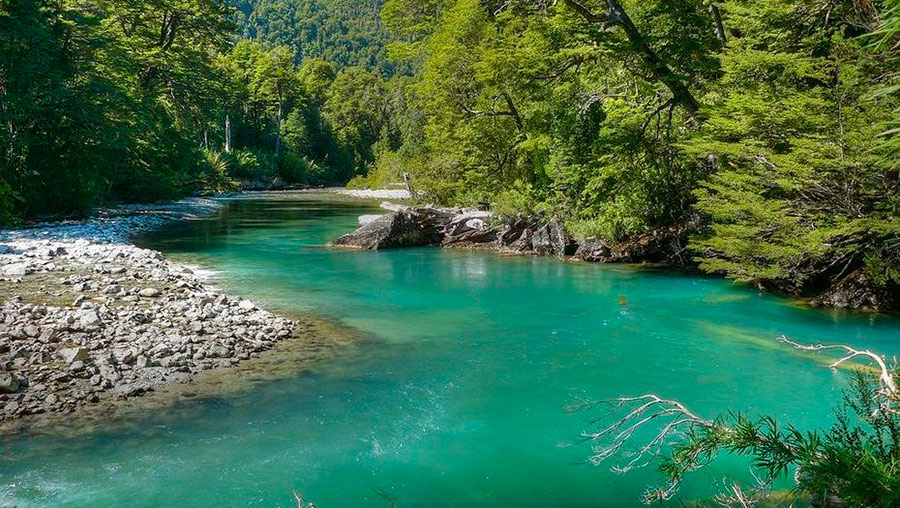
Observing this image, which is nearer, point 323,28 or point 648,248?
point 648,248

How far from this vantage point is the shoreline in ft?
24.5

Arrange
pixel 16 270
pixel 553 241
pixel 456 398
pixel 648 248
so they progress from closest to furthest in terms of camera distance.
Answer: pixel 456 398 < pixel 16 270 < pixel 648 248 < pixel 553 241

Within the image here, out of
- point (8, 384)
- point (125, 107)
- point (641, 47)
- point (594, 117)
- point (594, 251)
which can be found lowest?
point (8, 384)

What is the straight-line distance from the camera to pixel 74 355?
816 centimetres

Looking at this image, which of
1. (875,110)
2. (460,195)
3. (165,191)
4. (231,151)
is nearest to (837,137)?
(875,110)

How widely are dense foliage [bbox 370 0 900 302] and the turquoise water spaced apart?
1.64m

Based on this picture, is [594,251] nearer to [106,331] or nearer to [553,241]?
[553,241]

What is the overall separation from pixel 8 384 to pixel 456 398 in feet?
15.8

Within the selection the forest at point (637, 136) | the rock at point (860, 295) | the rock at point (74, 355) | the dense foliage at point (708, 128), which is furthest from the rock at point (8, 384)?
the rock at point (860, 295)

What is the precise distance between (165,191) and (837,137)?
32.4 metres

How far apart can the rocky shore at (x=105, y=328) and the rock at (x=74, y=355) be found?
0.01 metres

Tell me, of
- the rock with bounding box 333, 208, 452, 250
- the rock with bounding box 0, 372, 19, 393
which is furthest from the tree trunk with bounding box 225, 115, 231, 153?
the rock with bounding box 0, 372, 19, 393

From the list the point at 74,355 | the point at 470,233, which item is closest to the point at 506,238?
the point at 470,233

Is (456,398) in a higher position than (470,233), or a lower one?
lower
